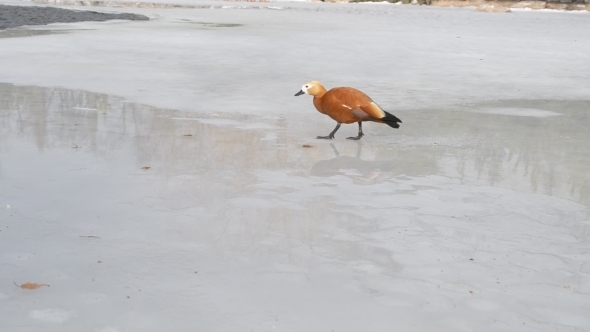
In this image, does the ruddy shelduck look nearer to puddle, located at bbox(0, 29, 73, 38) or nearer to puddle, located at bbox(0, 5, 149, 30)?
puddle, located at bbox(0, 29, 73, 38)

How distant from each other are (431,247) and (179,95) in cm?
596

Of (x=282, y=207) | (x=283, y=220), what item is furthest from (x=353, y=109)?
(x=283, y=220)

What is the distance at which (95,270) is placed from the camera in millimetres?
3727

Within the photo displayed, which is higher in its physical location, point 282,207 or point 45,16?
point 45,16

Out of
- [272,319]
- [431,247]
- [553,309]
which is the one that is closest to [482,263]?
[431,247]

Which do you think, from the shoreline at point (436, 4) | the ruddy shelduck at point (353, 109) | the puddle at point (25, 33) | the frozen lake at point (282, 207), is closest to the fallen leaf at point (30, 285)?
the frozen lake at point (282, 207)

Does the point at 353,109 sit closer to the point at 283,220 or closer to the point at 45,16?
the point at 283,220

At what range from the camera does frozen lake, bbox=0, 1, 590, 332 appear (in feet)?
11.1

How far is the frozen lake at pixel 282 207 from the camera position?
3395 millimetres

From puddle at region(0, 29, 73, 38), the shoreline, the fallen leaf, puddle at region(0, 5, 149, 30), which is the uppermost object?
the shoreline

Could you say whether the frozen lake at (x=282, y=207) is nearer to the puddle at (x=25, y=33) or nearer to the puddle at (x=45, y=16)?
the puddle at (x=25, y=33)

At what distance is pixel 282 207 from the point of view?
16.0ft

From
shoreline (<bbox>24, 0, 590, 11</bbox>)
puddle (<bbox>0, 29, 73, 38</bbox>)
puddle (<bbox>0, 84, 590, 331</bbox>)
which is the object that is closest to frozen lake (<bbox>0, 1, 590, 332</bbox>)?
puddle (<bbox>0, 84, 590, 331</bbox>)

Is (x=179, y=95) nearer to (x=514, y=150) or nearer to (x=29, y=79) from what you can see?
(x=29, y=79)
